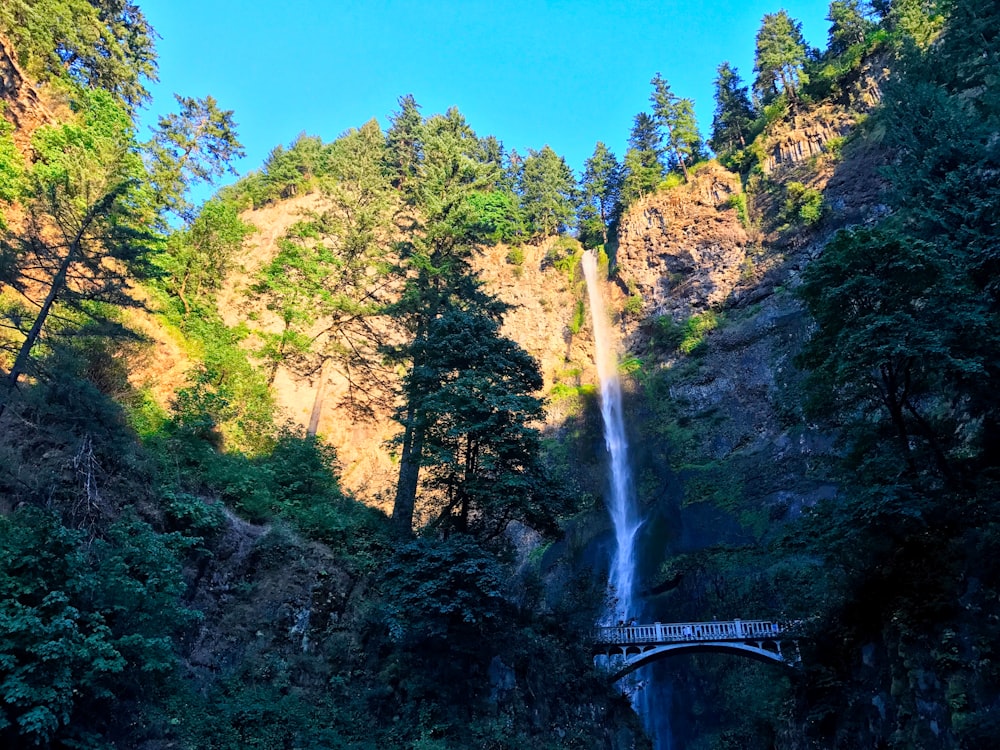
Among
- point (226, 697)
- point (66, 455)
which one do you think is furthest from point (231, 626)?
point (66, 455)

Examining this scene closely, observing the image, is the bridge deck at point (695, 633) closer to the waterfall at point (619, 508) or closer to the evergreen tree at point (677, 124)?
the waterfall at point (619, 508)

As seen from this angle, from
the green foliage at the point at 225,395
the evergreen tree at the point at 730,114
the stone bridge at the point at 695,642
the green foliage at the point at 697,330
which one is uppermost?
the evergreen tree at the point at 730,114

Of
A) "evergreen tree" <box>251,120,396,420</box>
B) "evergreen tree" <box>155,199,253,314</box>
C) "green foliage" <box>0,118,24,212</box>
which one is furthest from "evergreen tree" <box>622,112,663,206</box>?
"green foliage" <box>0,118,24,212</box>

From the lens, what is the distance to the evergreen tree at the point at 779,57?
4066 centimetres

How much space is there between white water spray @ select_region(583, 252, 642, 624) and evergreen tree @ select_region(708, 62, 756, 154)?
13.5 metres

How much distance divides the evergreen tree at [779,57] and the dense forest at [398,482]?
22657 millimetres

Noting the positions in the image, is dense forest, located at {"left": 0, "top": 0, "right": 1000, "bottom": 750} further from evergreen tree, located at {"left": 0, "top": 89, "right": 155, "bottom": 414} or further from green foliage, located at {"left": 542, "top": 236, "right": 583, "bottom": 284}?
green foliage, located at {"left": 542, "top": 236, "right": 583, "bottom": 284}

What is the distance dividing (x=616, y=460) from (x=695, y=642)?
49.4 ft

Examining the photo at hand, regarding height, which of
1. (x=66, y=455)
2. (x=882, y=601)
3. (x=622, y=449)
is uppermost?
(x=622, y=449)

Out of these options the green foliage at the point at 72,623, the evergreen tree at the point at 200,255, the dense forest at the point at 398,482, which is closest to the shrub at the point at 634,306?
the dense forest at the point at 398,482

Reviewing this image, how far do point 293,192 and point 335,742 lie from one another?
3492cm

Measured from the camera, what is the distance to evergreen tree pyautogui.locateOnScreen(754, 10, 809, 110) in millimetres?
40656

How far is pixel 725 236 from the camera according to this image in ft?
128

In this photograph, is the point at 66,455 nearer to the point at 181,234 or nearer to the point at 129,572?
the point at 129,572
